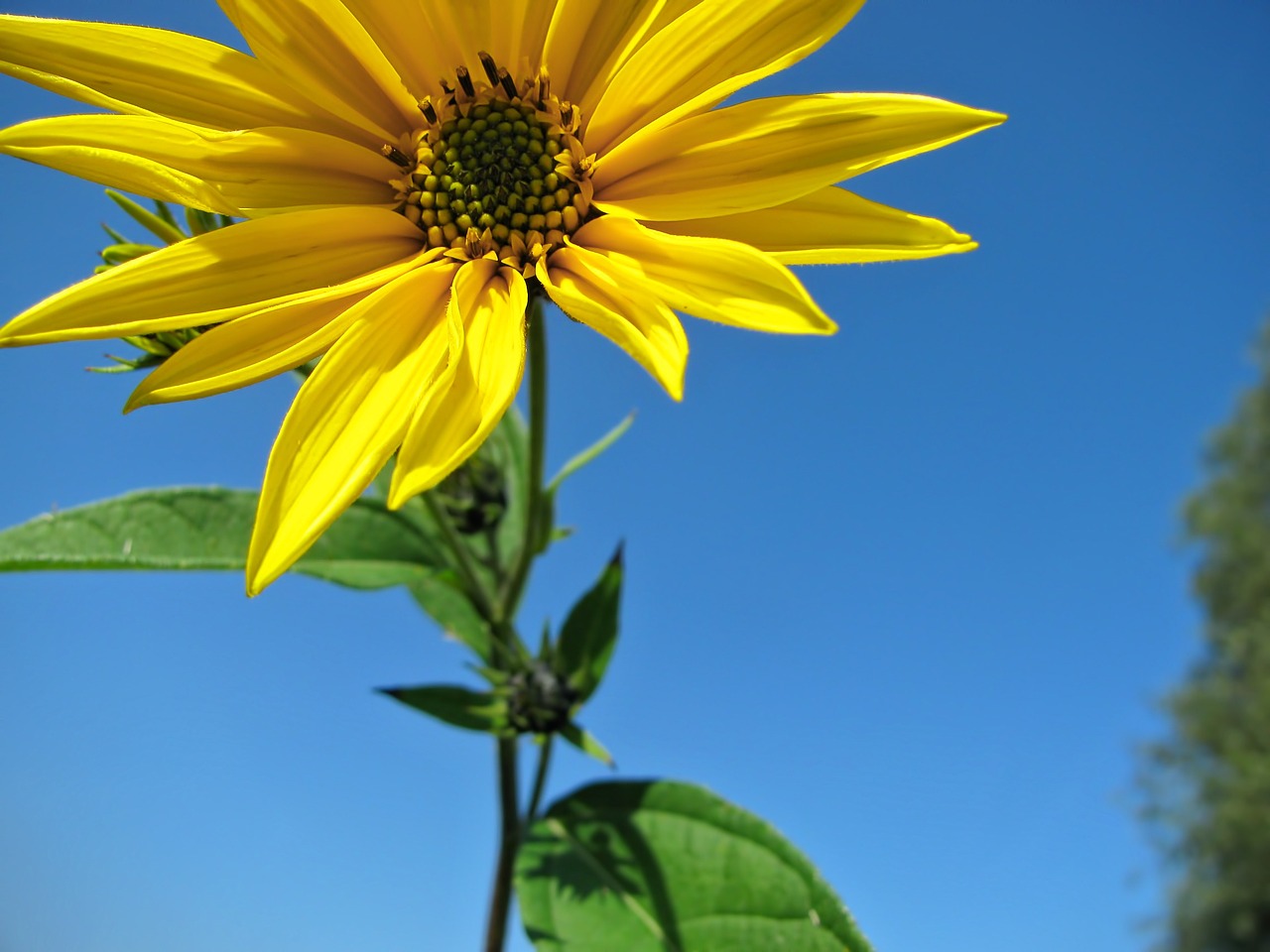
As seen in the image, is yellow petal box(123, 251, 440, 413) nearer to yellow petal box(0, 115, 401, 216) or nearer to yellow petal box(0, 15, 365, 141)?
yellow petal box(0, 115, 401, 216)

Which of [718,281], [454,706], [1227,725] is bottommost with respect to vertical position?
[454,706]

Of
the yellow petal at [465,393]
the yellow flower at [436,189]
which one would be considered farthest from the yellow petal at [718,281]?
the yellow petal at [465,393]

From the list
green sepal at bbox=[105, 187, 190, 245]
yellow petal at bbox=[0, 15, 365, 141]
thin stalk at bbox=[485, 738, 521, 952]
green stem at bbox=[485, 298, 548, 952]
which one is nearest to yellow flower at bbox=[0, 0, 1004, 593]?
yellow petal at bbox=[0, 15, 365, 141]

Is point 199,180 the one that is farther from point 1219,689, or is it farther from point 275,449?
point 1219,689

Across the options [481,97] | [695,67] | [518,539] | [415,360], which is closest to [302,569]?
[518,539]

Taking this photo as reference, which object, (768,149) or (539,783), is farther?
(539,783)

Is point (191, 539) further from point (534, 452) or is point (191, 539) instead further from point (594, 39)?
point (594, 39)

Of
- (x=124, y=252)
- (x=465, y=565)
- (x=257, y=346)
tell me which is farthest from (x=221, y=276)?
(x=465, y=565)
